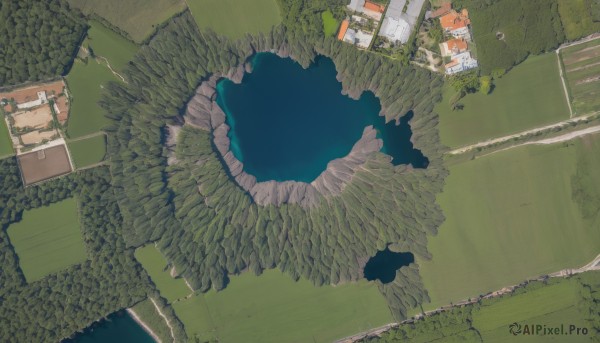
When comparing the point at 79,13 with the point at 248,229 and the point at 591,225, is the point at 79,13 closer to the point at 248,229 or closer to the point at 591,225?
the point at 248,229

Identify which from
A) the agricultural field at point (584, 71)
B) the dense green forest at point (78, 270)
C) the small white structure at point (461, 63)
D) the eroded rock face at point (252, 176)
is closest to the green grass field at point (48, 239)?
the dense green forest at point (78, 270)

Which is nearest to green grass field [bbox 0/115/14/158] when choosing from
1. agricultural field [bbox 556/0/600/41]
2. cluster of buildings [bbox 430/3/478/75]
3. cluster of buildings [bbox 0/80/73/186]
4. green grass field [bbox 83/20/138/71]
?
cluster of buildings [bbox 0/80/73/186]

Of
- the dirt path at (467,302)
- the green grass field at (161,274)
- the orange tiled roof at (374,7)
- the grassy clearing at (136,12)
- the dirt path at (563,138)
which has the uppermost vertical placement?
the grassy clearing at (136,12)

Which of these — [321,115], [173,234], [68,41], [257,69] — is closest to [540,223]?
[321,115]

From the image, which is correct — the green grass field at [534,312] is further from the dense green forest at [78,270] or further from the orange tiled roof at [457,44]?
the dense green forest at [78,270]

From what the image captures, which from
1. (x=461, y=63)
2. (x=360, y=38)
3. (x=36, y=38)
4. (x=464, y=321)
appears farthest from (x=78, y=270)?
(x=461, y=63)

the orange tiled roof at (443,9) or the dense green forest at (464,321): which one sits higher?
the orange tiled roof at (443,9)
